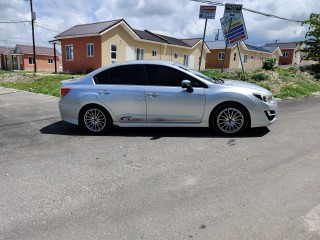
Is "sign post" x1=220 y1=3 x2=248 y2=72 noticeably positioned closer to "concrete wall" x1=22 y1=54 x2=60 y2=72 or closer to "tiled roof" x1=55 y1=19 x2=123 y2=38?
"tiled roof" x1=55 y1=19 x2=123 y2=38

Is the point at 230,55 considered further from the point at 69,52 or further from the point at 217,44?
the point at 69,52

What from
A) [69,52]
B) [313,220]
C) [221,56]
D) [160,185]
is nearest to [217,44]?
[221,56]

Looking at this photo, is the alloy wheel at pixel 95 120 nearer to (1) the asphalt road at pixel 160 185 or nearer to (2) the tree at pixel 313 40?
(1) the asphalt road at pixel 160 185

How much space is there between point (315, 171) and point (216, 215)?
198 centimetres

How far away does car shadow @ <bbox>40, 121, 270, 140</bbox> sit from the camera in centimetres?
603

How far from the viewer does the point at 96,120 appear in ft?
20.7

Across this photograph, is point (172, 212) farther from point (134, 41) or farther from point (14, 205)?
point (134, 41)

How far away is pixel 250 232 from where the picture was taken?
2725mm

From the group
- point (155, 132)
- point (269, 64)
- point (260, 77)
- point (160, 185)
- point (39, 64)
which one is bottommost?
point (160, 185)

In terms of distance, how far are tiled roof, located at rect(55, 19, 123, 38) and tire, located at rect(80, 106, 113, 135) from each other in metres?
17.6

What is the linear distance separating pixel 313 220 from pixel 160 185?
179cm

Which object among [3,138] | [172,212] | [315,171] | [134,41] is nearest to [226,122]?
[315,171]

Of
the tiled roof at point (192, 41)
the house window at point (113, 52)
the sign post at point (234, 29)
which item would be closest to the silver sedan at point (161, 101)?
the sign post at point (234, 29)

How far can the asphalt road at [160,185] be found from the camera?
9.32ft
